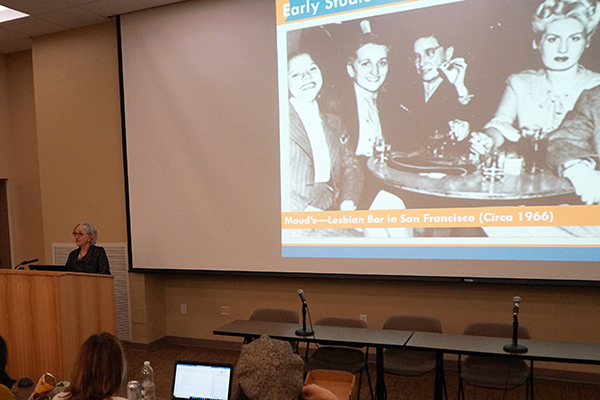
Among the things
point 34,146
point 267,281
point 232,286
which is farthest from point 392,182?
point 34,146

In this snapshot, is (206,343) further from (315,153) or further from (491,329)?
(491,329)

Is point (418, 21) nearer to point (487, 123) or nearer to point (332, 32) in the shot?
point (332, 32)

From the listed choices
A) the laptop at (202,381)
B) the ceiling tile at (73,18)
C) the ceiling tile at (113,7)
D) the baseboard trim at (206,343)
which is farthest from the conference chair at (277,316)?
the ceiling tile at (73,18)

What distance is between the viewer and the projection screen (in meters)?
3.71

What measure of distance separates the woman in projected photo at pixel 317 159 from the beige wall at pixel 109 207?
741mm

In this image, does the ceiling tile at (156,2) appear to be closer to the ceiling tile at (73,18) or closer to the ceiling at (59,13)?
the ceiling at (59,13)

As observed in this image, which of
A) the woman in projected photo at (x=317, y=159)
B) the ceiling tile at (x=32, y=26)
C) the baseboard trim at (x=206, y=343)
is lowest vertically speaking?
the baseboard trim at (x=206, y=343)

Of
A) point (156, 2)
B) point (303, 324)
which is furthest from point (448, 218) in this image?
point (156, 2)

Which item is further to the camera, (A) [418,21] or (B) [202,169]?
(B) [202,169]

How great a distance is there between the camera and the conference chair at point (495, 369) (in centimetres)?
311

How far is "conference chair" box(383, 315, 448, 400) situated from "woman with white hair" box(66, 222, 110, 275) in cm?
263

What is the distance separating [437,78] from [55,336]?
143 inches

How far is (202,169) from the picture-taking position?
16.6 ft

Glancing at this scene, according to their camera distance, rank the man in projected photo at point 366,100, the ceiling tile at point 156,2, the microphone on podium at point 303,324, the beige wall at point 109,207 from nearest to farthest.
Result: the microphone on podium at point 303,324
the man in projected photo at point 366,100
the beige wall at point 109,207
the ceiling tile at point 156,2
